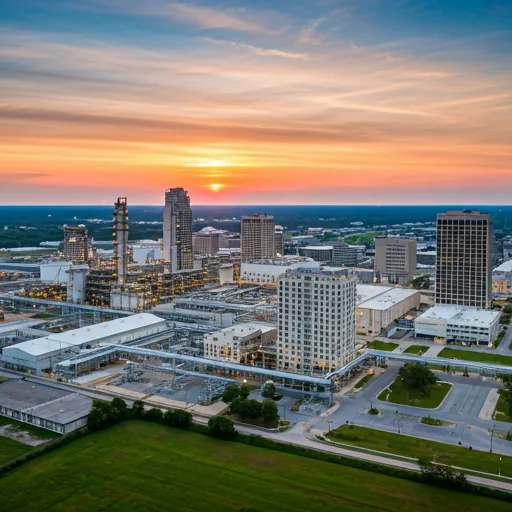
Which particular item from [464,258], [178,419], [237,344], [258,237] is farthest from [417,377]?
[258,237]

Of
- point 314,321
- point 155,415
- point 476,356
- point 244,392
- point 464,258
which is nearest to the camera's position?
point 155,415

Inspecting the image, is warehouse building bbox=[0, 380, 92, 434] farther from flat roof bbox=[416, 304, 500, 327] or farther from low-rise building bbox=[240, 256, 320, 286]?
low-rise building bbox=[240, 256, 320, 286]

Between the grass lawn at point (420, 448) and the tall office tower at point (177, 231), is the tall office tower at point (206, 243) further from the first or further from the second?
the grass lawn at point (420, 448)

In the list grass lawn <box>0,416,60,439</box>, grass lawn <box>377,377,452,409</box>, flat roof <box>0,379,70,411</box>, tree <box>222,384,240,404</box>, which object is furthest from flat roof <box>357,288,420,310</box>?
grass lawn <box>0,416,60,439</box>

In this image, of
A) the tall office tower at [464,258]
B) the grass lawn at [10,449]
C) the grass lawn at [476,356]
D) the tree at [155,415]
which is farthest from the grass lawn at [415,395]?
the tall office tower at [464,258]

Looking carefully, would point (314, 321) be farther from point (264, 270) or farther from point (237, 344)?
point (264, 270)

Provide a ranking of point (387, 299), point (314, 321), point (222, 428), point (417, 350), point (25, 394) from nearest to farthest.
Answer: point (222, 428) < point (25, 394) < point (314, 321) < point (417, 350) < point (387, 299)

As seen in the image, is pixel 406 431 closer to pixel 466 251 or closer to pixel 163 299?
pixel 466 251
